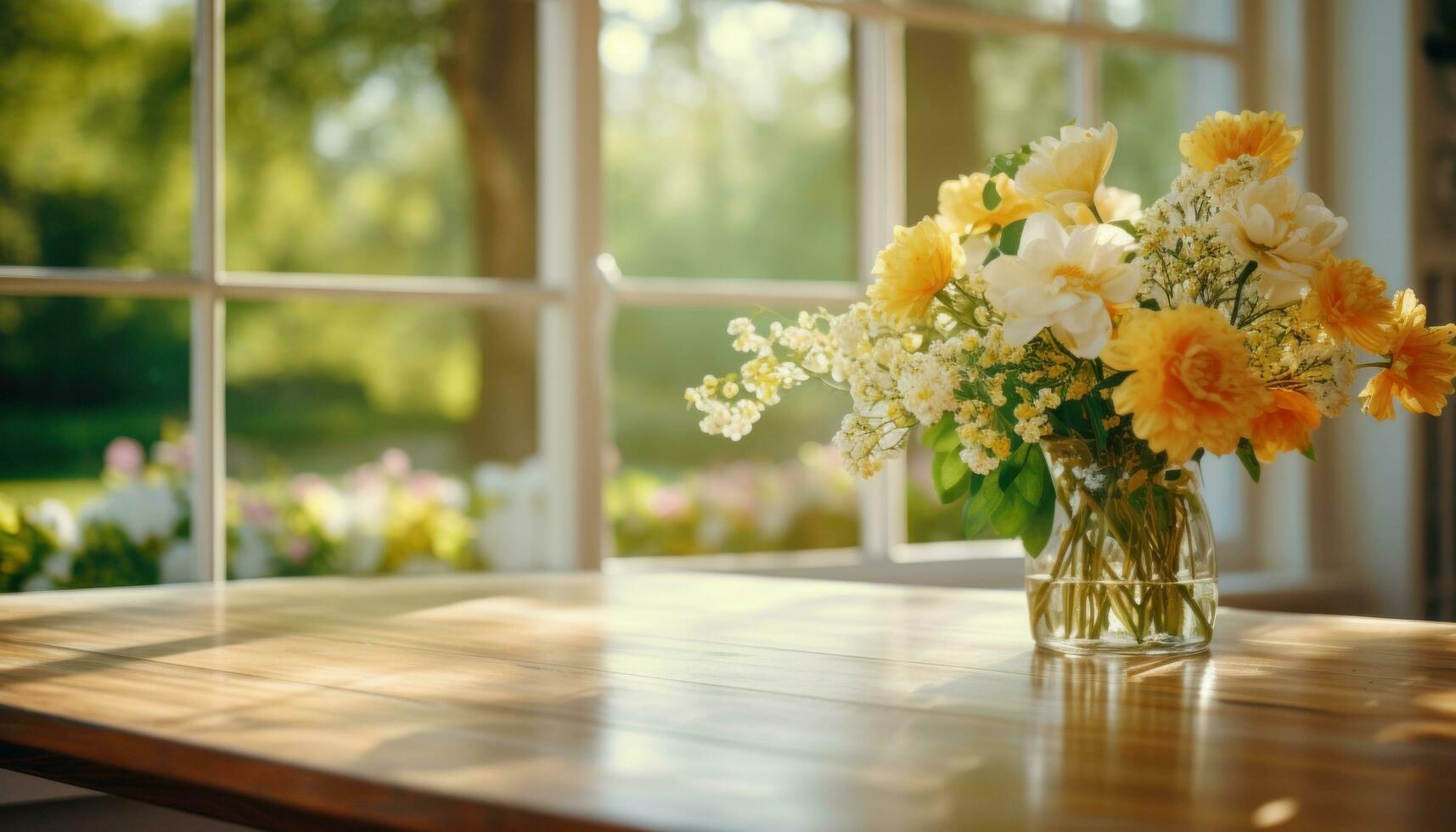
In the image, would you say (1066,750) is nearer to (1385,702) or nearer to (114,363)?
(1385,702)

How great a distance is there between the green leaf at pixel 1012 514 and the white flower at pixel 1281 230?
0.28 m

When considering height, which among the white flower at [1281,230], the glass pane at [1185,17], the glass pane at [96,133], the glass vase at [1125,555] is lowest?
the glass vase at [1125,555]

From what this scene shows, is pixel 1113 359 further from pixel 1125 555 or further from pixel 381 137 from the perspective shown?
pixel 381 137

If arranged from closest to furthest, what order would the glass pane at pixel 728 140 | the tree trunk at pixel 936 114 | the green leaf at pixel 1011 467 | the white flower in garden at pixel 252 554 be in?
the green leaf at pixel 1011 467 → the white flower in garden at pixel 252 554 → the glass pane at pixel 728 140 → the tree trunk at pixel 936 114

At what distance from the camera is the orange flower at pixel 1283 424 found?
1.12 metres

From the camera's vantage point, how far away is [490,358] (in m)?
2.41

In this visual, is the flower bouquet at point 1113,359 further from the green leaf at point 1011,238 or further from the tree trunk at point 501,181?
the tree trunk at point 501,181

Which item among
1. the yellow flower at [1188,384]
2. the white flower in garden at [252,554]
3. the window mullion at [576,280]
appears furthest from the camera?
the window mullion at [576,280]

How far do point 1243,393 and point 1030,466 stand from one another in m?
0.24

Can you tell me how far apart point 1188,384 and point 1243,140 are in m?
0.31

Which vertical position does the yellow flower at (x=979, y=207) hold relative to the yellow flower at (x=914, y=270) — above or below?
above

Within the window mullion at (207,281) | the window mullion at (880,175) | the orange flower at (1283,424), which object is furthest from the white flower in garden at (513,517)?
the orange flower at (1283,424)

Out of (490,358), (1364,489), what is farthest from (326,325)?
(1364,489)

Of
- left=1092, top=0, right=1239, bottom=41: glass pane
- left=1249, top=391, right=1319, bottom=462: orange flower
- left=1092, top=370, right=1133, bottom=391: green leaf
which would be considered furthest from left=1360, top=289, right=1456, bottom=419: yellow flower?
left=1092, top=0, right=1239, bottom=41: glass pane
